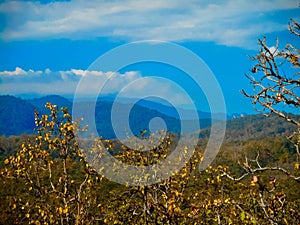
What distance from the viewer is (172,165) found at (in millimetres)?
18672

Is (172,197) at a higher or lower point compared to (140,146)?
lower

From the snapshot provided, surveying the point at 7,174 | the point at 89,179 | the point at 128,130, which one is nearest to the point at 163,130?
the point at 128,130

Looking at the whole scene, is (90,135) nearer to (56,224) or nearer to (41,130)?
(41,130)

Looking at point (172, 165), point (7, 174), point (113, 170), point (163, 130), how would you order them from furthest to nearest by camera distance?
point (163, 130)
point (172, 165)
point (113, 170)
point (7, 174)

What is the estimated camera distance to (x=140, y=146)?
18.5m

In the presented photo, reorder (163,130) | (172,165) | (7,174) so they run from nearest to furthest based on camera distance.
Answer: (7,174) < (172,165) < (163,130)

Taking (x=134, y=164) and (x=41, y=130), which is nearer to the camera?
(x=41, y=130)

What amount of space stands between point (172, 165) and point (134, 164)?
1.78 m

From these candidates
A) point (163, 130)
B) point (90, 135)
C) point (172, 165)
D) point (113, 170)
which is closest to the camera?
point (90, 135)

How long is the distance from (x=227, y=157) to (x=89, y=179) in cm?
18853

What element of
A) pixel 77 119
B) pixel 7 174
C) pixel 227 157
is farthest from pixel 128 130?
pixel 227 157

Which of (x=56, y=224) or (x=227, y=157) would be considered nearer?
(x=56, y=224)

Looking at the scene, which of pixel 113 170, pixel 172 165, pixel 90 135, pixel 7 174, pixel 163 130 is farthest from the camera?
pixel 163 130

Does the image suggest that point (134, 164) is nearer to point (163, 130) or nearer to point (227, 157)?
point (163, 130)
